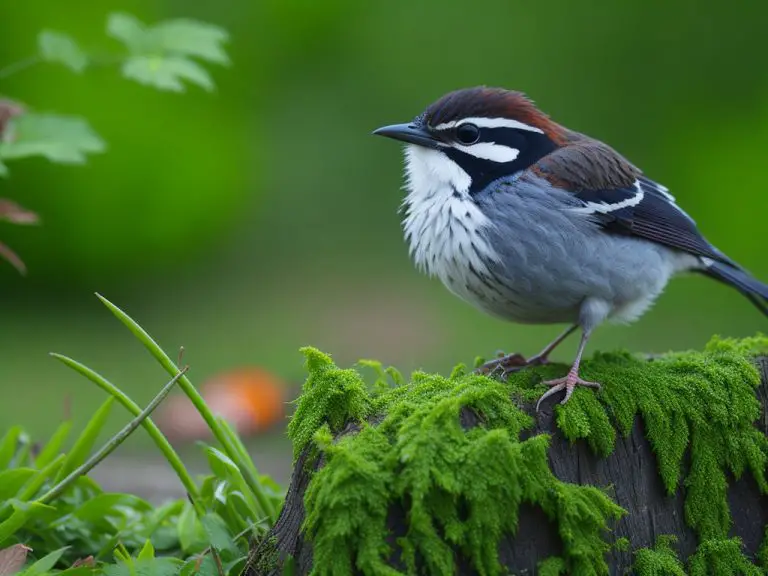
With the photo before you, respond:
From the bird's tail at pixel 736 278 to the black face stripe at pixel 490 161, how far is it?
1.10 m

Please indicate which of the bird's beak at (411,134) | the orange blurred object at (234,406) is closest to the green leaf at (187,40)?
the bird's beak at (411,134)

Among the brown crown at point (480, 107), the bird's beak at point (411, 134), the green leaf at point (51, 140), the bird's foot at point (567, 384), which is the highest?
the brown crown at point (480, 107)

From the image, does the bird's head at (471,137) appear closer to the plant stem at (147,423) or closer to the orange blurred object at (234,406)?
the plant stem at (147,423)

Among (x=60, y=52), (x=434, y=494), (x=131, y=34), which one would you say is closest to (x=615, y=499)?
(x=434, y=494)

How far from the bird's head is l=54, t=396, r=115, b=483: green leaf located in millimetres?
1626

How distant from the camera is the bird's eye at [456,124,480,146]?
454 cm

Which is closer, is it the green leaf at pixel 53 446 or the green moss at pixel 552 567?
the green moss at pixel 552 567

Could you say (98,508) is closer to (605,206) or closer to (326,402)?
(326,402)

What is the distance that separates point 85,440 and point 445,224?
1645mm

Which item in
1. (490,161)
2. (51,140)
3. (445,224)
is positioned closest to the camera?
(51,140)

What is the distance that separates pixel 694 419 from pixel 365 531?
4.95 ft

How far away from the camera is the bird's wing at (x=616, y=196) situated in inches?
181

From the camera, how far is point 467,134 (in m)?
4.56

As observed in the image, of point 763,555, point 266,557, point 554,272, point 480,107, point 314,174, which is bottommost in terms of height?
point 266,557
